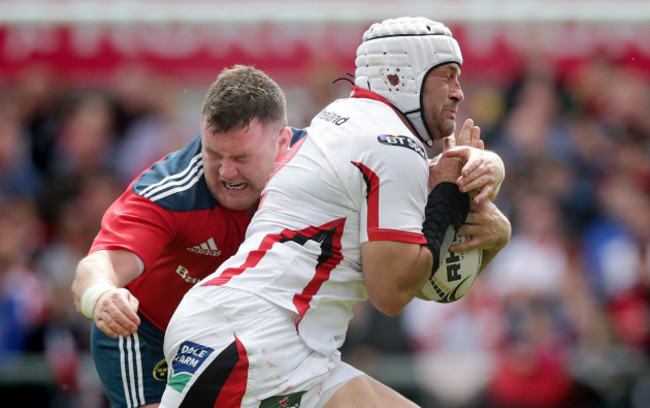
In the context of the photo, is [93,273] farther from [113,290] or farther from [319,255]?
[319,255]

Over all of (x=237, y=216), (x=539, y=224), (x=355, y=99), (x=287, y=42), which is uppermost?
(x=355, y=99)

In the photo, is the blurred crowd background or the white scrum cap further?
the blurred crowd background

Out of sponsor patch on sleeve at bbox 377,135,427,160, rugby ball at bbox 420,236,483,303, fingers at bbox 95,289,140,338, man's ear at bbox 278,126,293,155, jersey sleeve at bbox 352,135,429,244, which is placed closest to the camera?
fingers at bbox 95,289,140,338

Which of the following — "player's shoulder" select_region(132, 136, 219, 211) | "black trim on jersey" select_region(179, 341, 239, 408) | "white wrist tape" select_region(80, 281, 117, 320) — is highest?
"player's shoulder" select_region(132, 136, 219, 211)

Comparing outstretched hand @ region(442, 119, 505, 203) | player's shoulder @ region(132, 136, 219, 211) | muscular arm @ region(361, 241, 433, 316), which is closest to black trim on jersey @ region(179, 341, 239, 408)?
muscular arm @ region(361, 241, 433, 316)

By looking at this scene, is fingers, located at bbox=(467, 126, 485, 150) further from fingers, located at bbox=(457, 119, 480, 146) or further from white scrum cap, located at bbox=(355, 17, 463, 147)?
white scrum cap, located at bbox=(355, 17, 463, 147)

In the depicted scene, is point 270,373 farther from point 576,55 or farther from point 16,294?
point 576,55

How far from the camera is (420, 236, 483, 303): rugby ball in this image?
501cm

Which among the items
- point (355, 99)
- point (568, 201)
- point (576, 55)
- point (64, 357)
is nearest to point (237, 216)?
point (355, 99)

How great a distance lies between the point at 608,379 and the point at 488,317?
124cm

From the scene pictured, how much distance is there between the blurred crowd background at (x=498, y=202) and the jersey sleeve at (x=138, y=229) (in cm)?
447

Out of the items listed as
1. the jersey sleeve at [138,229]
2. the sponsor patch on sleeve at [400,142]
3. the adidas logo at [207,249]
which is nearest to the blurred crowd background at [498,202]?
the adidas logo at [207,249]

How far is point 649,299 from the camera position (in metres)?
9.76

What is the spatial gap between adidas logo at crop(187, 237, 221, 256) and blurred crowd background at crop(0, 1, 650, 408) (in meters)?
4.17
